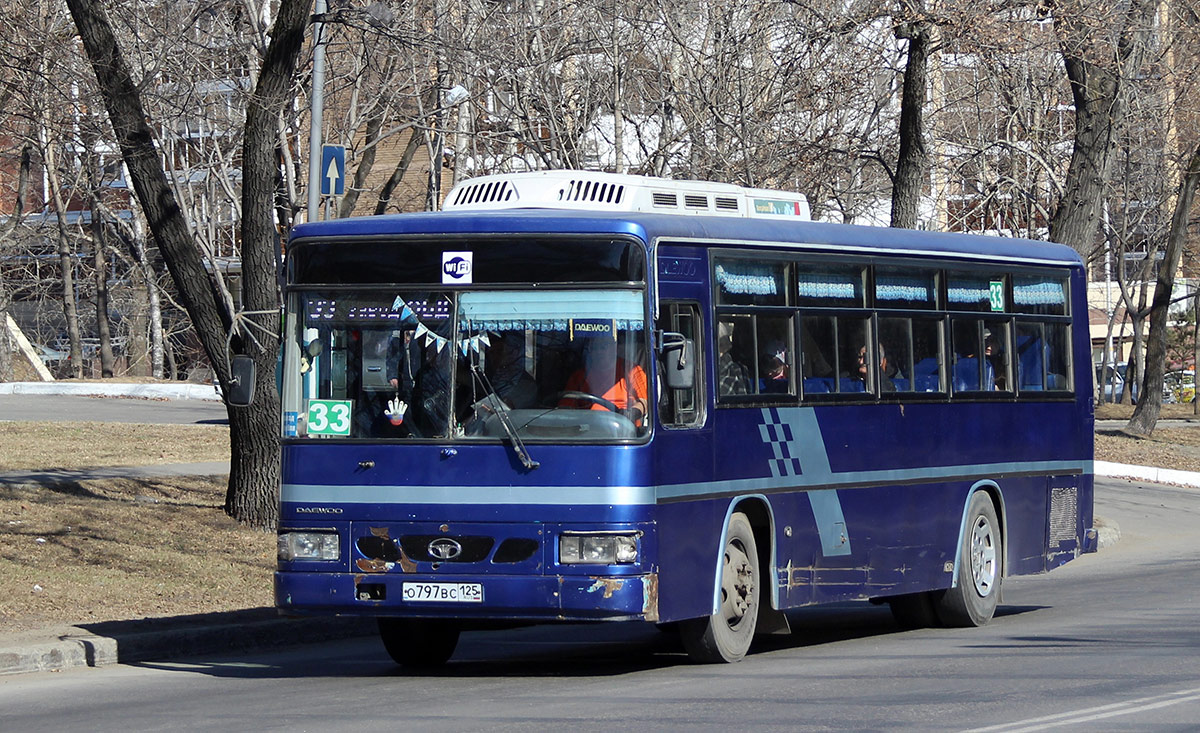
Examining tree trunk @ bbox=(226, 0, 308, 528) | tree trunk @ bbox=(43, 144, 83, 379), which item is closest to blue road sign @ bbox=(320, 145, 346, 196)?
tree trunk @ bbox=(226, 0, 308, 528)

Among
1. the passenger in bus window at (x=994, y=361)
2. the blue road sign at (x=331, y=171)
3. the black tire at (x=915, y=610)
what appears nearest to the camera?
the black tire at (x=915, y=610)

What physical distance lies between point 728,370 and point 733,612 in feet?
4.93

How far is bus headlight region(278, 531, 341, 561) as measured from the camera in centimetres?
1033

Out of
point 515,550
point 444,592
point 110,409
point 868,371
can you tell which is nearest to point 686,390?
point 515,550

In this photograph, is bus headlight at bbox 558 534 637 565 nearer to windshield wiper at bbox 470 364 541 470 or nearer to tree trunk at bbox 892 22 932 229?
windshield wiper at bbox 470 364 541 470

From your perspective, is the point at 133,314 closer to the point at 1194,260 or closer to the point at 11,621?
the point at 1194,260

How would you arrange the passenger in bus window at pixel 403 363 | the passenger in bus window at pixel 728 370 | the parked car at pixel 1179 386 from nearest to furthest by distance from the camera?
1. the passenger in bus window at pixel 403 363
2. the passenger in bus window at pixel 728 370
3. the parked car at pixel 1179 386

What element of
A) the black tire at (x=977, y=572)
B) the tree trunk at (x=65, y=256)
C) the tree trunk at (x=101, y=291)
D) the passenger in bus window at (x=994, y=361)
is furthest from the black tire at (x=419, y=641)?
the tree trunk at (x=101, y=291)

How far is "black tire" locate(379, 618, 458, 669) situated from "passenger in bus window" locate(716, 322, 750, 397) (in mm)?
2347

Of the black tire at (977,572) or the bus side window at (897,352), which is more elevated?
the bus side window at (897,352)

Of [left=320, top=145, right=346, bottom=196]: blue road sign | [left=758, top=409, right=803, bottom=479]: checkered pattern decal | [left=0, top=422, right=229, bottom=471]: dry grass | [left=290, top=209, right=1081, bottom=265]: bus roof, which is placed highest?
[left=320, top=145, right=346, bottom=196]: blue road sign

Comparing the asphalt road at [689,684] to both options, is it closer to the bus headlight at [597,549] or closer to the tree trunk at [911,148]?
the bus headlight at [597,549]

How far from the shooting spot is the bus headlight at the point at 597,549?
9.86 m

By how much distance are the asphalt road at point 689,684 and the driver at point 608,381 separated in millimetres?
1588
